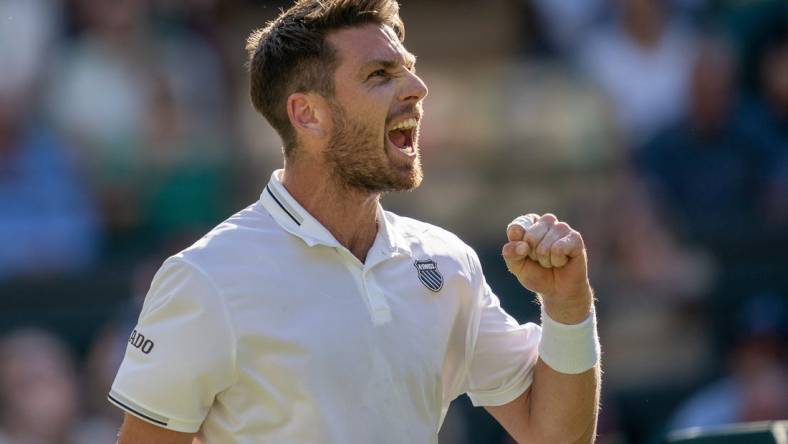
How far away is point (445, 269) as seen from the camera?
3729 millimetres

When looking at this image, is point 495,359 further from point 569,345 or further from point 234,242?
point 234,242

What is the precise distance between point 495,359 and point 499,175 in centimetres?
472

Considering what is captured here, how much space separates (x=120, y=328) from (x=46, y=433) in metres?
0.59

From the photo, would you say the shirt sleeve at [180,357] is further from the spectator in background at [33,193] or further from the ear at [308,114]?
the spectator in background at [33,193]

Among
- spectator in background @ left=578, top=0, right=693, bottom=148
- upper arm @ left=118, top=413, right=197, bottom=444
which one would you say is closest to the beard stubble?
upper arm @ left=118, top=413, right=197, bottom=444

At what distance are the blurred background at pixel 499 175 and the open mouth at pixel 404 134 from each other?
3243 millimetres

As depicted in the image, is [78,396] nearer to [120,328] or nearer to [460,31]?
[120,328]

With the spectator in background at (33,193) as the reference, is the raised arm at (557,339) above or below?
above

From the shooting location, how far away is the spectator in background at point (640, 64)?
848cm

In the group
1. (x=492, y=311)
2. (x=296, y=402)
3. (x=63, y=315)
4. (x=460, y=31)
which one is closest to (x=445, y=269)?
(x=492, y=311)

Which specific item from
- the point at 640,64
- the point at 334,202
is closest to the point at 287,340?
the point at 334,202

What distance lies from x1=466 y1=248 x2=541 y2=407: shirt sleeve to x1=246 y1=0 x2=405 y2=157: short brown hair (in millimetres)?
654

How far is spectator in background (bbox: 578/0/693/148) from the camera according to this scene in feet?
27.8

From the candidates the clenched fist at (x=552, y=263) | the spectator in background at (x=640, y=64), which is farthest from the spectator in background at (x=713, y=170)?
the clenched fist at (x=552, y=263)
